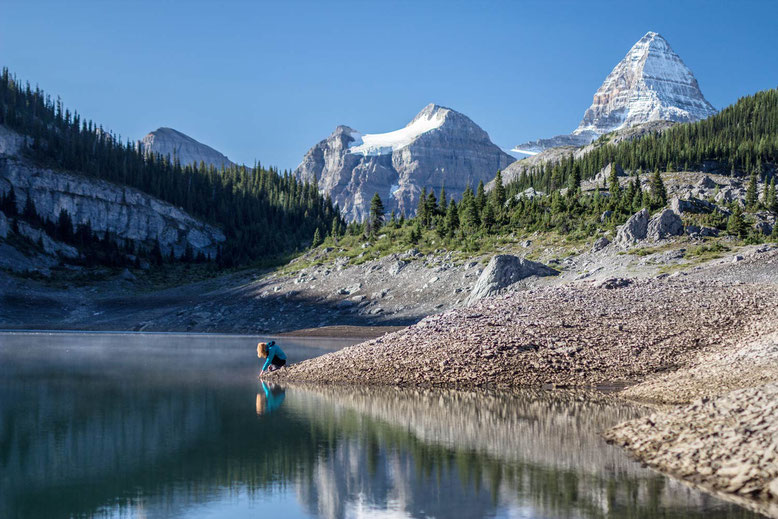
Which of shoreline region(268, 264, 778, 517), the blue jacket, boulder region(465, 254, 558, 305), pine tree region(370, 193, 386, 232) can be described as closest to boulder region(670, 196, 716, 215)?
boulder region(465, 254, 558, 305)

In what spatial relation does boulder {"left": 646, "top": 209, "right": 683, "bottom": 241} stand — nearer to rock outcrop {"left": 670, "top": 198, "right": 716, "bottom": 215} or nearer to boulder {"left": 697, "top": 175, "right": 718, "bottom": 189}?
rock outcrop {"left": 670, "top": 198, "right": 716, "bottom": 215}

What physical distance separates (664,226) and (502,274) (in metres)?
24.7

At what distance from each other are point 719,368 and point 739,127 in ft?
553

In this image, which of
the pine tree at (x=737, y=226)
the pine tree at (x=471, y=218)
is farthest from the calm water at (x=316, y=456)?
the pine tree at (x=471, y=218)

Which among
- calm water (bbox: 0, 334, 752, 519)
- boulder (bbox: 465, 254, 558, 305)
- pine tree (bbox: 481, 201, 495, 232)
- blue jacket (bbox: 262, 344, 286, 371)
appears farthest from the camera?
pine tree (bbox: 481, 201, 495, 232)

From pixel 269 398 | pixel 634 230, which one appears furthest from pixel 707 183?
pixel 269 398

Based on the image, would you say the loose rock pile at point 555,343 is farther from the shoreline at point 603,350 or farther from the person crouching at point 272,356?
the person crouching at point 272,356

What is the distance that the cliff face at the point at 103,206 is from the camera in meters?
162

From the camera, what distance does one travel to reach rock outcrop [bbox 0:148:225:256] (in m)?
162

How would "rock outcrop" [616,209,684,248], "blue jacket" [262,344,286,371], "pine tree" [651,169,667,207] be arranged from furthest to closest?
"pine tree" [651,169,667,207] < "rock outcrop" [616,209,684,248] < "blue jacket" [262,344,286,371]

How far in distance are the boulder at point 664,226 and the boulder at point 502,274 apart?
15.5m

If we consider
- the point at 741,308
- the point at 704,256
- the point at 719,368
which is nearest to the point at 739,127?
the point at 704,256

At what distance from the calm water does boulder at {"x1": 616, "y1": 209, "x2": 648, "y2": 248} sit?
5870 cm

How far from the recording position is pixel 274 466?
16422 mm
